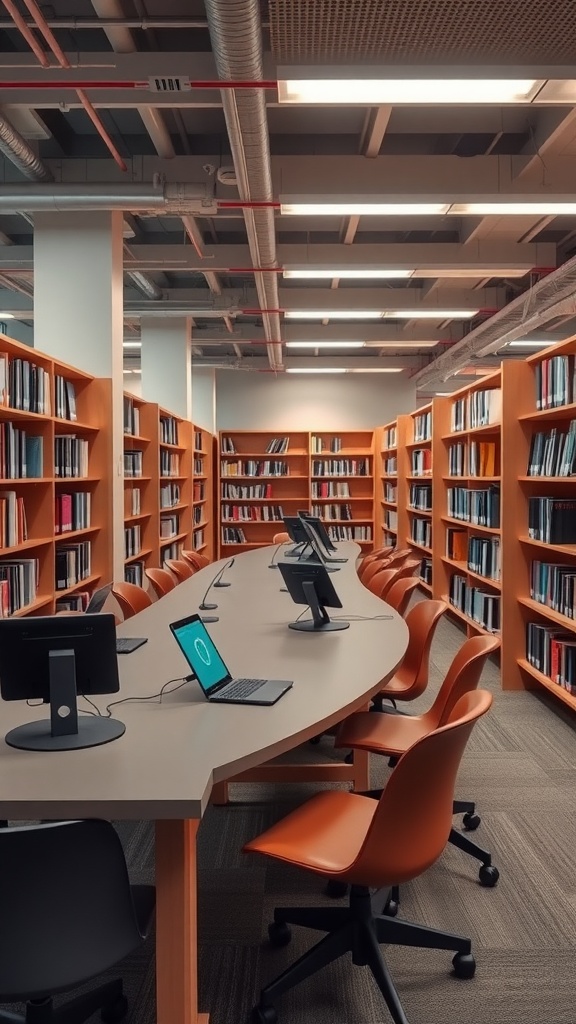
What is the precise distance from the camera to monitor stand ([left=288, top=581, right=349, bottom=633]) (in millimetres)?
3293

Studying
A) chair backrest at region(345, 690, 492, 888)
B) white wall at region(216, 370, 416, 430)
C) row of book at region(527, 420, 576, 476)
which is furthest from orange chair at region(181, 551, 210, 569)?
white wall at region(216, 370, 416, 430)

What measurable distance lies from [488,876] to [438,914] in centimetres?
28

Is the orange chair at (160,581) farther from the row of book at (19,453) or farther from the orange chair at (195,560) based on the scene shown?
the orange chair at (195,560)

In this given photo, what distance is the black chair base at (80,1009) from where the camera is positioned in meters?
1.64

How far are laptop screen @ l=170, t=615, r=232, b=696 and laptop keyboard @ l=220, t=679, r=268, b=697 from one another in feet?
0.10

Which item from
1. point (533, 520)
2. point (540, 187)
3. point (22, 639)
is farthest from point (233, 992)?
point (540, 187)

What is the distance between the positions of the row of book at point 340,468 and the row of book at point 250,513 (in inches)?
35.1

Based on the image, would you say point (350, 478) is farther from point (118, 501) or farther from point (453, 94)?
point (453, 94)

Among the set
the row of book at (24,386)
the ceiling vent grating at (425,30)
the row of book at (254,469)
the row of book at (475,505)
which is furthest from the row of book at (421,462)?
the ceiling vent grating at (425,30)

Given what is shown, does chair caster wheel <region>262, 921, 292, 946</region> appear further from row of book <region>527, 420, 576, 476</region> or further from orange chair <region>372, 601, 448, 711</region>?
row of book <region>527, 420, 576, 476</region>

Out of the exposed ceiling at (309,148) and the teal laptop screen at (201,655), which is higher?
the exposed ceiling at (309,148)

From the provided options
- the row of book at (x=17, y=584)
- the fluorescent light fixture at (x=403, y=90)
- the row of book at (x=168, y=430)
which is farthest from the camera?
the row of book at (x=168, y=430)

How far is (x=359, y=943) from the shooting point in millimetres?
2053

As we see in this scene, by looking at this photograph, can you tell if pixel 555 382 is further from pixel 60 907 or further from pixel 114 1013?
pixel 60 907
